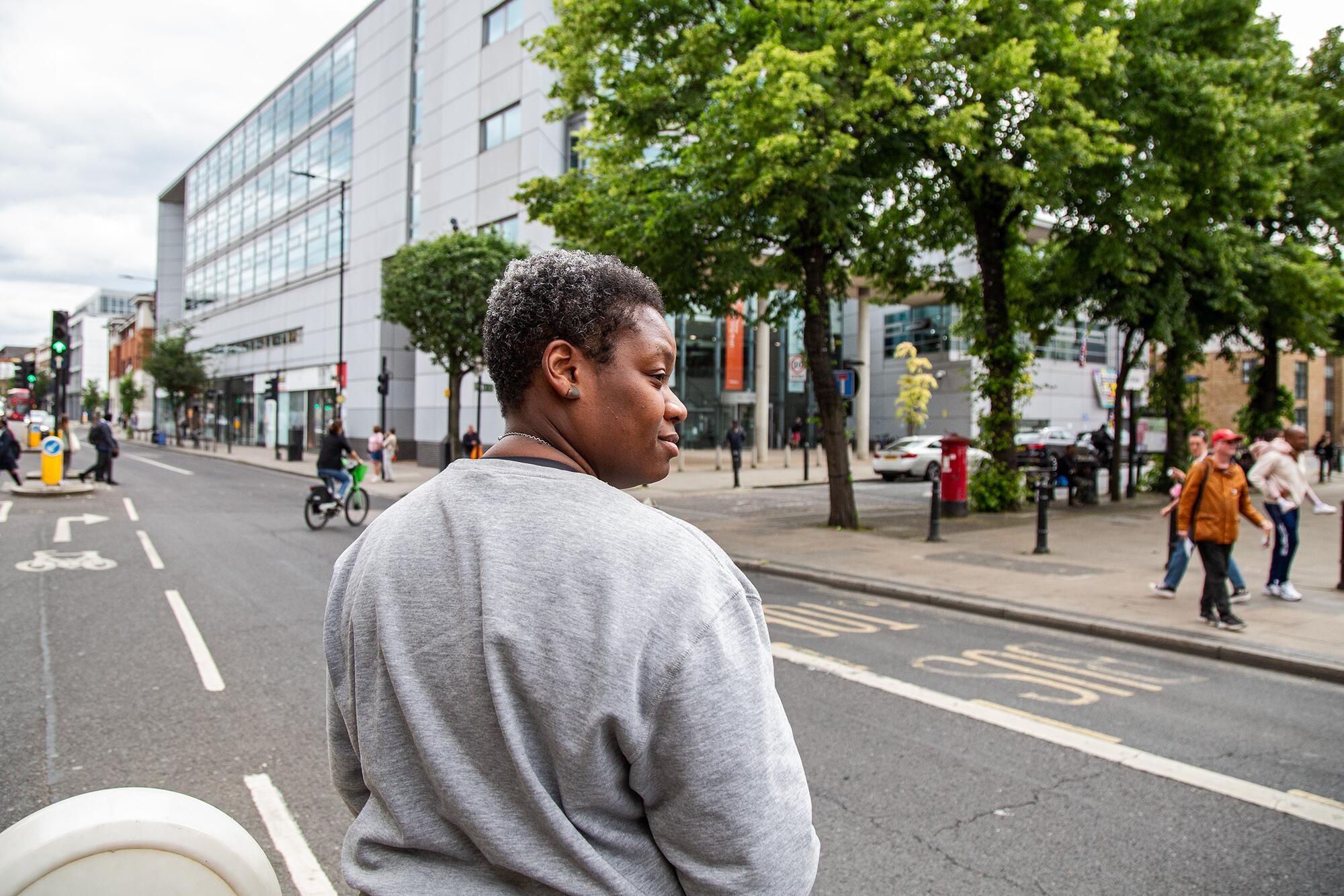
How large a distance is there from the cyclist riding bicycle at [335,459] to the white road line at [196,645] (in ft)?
21.2

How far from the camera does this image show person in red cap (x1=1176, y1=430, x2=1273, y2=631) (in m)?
8.02

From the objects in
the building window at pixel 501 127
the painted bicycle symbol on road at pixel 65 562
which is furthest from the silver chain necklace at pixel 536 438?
the building window at pixel 501 127

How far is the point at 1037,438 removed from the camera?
32562 mm

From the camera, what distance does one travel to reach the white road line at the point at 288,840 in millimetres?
3418

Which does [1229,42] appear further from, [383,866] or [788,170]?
[383,866]

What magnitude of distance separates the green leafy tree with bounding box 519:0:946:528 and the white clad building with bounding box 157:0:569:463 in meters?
13.5

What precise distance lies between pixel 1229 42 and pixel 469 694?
20309 mm

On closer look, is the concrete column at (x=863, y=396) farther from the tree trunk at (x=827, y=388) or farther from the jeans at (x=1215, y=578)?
the jeans at (x=1215, y=578)

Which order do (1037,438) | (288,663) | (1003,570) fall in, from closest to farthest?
(288,663) → (1003,570) → (1037,438)

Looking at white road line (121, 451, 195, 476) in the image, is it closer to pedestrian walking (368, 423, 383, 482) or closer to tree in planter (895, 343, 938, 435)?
pedestrian walking (368, 423, 383, 482)

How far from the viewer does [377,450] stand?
27.5m

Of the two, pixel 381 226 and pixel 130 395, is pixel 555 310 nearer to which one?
pixel 381 226

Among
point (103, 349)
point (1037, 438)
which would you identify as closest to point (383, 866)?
point (1037, 438)

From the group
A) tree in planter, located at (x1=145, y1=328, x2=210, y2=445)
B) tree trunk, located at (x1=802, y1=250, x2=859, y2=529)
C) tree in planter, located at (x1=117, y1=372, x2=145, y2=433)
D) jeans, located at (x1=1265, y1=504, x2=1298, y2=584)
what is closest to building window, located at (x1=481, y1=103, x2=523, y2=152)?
tree trunk, located at (x1=802, y1=250, x2=859, y2=529)
